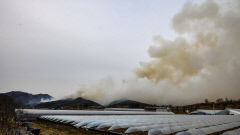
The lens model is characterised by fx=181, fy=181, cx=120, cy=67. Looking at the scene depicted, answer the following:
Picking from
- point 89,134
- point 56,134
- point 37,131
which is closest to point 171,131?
point 89,134

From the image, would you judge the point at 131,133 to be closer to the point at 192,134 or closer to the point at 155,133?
the point at 155,133

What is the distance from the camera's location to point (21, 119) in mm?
40219

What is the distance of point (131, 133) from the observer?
16594mm

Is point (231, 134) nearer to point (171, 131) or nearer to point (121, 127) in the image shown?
point (171, 131)

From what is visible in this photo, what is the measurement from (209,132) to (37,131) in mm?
17273

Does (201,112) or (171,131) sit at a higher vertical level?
(171,131)

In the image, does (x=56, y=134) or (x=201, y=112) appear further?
(x=201, y=112)

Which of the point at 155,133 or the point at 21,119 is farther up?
the point at 155,133

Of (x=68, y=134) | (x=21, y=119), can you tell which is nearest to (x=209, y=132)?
(x=68, y=134)

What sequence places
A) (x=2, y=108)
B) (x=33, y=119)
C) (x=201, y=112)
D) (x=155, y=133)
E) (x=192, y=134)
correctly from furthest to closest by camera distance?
(x=201, y=112) → (x=33, y=119) → (x=2, y=108) → (x=155, y=133) → (x=192, y=134)

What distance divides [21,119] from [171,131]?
3616cm

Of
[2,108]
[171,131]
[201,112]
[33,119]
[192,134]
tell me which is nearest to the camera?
[192,134]

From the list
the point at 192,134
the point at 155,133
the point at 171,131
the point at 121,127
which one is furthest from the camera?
the point at 121,127

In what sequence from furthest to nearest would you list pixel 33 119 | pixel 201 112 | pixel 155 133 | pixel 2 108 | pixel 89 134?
1. pixel 201 112
2. pixel 33 119
3. pixel 2 108
4. pixel 89 134
5. pixel 155 133
